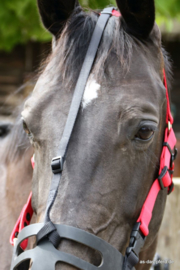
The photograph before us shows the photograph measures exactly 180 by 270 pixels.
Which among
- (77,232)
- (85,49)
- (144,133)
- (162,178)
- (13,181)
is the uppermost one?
(85,49)

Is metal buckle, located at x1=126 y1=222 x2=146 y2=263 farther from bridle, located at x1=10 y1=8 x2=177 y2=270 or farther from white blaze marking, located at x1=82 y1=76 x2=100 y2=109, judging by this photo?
white blaze marking, located at x1=82 y1=76 x2=100 y2=109

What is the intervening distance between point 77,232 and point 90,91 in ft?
1.89

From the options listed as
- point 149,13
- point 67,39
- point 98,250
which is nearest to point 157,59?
point 149,13

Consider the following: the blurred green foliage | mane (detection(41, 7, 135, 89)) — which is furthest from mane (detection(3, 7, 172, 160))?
the blurred green foliage

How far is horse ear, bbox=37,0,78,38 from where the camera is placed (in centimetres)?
165

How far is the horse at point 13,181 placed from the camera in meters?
1.93

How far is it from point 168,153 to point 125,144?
1.28ft

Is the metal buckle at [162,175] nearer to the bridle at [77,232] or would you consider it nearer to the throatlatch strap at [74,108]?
the bridle at [77,232]

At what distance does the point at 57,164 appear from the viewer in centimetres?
127

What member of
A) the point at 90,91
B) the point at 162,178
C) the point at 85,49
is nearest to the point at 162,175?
the point at 162,178

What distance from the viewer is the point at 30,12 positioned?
4.70 meters

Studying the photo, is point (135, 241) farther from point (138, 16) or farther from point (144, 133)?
point (138, 16)

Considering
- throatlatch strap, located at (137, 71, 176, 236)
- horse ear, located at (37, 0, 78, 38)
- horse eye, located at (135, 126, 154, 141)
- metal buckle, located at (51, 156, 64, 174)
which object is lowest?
throatlatch strap, located at (137, 71, 176, 236)

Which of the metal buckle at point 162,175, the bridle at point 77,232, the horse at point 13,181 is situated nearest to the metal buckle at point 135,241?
the bridle at point 77,232
